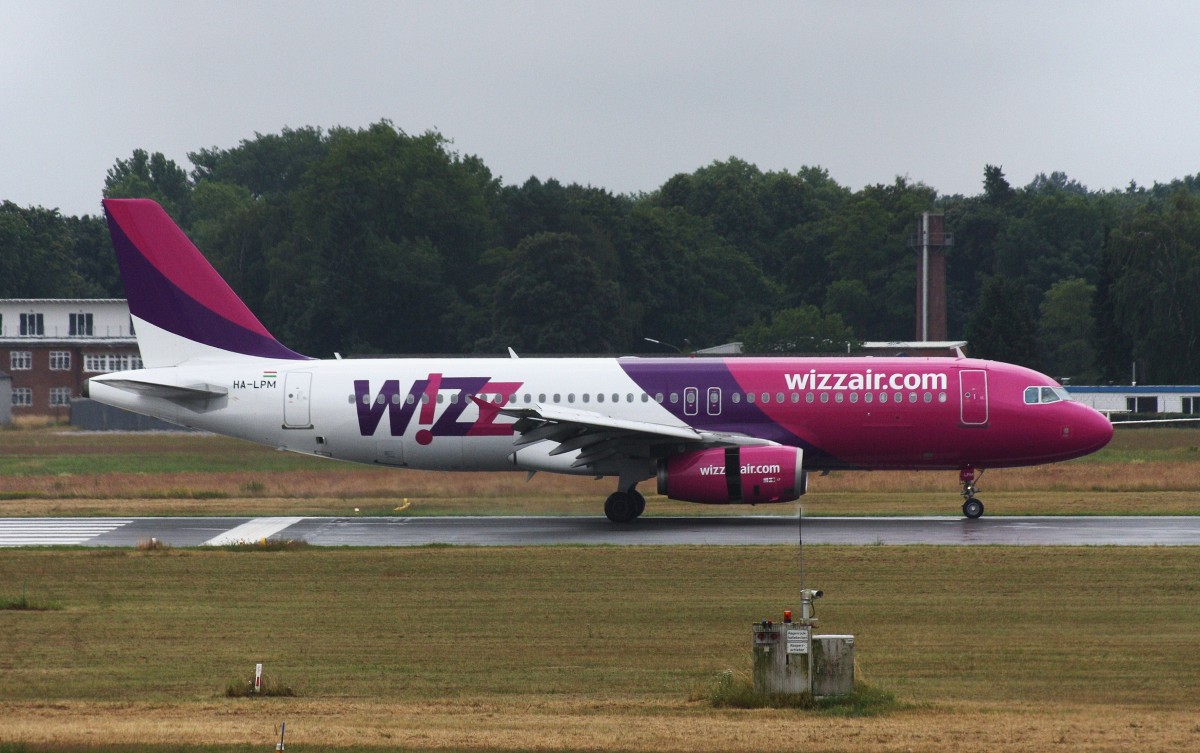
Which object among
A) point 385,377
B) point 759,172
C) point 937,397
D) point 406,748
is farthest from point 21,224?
point 406,748

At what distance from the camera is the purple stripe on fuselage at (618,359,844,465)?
1246 inches

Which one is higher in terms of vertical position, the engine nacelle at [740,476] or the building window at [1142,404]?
the building window at [1142,404]

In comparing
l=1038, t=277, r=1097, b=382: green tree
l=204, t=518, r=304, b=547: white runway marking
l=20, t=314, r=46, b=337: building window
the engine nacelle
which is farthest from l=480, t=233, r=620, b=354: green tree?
the engine nacelle

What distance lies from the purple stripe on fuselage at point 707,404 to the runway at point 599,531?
173cm

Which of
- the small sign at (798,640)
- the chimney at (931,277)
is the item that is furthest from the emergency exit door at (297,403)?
the chimney at (931,277)

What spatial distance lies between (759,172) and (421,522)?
121m

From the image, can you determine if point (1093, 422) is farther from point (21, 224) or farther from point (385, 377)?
point (21, 224)

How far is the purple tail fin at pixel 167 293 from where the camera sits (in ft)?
110

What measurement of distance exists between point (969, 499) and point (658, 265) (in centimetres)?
6846

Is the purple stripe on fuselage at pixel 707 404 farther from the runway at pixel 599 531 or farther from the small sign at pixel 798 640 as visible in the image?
the small sign at pixel 798 640

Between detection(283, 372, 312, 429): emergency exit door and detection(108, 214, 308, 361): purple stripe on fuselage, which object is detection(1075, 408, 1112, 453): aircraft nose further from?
detection(108, 214, 308, 361): purple stripe on fuselage

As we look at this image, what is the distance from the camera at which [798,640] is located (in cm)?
1391

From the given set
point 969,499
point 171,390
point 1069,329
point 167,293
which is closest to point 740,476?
point 969,499

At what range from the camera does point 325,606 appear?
813 inches
